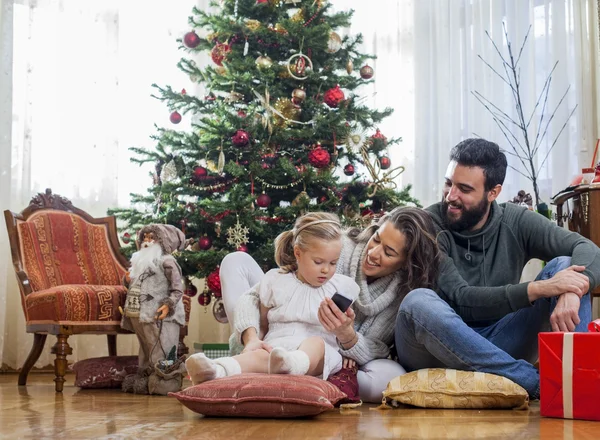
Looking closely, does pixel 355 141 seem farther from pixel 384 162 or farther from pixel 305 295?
pixel 305 295

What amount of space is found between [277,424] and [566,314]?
91cm

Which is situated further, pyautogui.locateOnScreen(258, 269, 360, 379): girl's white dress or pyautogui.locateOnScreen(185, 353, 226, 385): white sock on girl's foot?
pyautogui.locateOnScreen(258, 269, 360, 379): girl's white dress

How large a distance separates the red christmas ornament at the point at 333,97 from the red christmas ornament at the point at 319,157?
26cm

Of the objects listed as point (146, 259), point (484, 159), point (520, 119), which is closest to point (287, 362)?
point (484, 159)

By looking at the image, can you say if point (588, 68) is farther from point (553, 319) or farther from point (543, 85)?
point (553, 319)

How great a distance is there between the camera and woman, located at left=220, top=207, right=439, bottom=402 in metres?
2.53

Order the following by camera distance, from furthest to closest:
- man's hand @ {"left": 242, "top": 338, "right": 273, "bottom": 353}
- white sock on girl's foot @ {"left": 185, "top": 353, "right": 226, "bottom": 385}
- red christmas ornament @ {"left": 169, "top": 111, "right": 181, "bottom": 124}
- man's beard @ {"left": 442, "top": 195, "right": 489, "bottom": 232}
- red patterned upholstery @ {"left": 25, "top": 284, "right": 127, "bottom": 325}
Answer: red christmas ornament @ {"left": 169, "top": 111, "right": 181, "bottom": 124}, red patterned upholstery @ {"left": 25, "top": 284, "right": 127, "bottom": 325}, man's beard @ {"left": 442, "top": 195, "right": 489, "bottom": 232}, man's hand @ {"left": 242, "top": 338, "right": 273, "bottom": 353}, white sock on girl's foot @ {"left": 185, "top": 353, "right": 226, "bottom": 385}

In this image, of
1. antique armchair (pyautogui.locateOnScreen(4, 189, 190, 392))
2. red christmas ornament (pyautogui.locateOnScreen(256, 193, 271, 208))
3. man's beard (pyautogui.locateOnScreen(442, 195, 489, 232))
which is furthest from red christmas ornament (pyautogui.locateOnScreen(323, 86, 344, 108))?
man's beard (pyautogui.locateOnScreen(442, 195, 489, 232))

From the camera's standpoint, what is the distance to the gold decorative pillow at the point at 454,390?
90.4 inches

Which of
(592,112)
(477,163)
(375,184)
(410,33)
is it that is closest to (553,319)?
(477,163)

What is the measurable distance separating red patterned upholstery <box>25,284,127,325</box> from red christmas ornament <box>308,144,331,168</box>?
1.08 meters

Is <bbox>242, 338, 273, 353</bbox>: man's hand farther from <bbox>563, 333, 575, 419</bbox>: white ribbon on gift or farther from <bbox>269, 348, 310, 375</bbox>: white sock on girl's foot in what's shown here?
<bbox>563, 333, 575, 419</bbox>: white ribbon on gift

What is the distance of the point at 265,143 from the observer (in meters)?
3.83

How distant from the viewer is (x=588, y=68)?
449 cm
